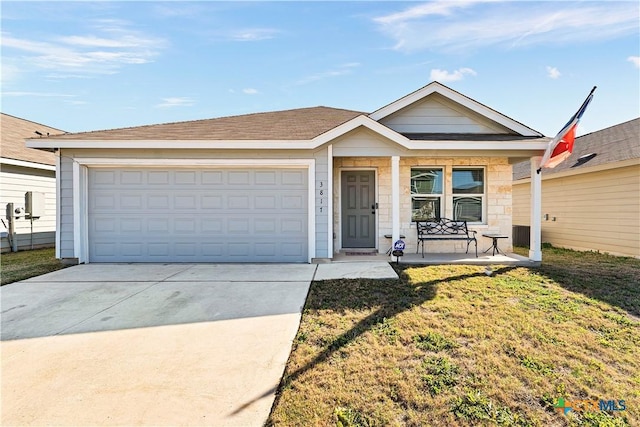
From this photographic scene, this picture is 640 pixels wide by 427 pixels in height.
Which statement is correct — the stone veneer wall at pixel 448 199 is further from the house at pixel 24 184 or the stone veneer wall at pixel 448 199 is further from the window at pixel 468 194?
the house at pixel 24 184

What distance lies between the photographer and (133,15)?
23.5 ft

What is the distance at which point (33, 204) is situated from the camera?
9.77 metres

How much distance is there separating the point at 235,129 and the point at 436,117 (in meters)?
5.51

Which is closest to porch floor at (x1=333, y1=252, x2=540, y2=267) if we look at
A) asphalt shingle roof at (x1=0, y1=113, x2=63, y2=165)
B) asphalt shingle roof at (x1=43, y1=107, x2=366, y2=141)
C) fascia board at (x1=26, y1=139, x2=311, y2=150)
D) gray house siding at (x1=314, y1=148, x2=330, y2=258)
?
gray house siding at (x1=314, y1=148, x2=330, y2=258)

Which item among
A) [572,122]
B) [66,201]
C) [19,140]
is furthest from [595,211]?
[19,140]

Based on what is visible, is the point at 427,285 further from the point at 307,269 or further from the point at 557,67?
the point at 557,67

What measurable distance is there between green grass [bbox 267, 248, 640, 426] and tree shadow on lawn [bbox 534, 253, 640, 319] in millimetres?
47

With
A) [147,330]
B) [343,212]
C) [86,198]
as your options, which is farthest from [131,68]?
[147,330]

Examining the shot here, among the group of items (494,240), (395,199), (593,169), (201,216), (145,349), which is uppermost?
(593,169)

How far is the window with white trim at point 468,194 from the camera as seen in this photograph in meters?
8.35

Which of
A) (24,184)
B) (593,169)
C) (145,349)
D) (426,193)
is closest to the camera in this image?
(145,349)

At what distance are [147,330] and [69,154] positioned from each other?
233 inches

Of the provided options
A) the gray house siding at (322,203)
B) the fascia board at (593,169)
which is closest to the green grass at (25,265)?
the gray house siding at (322,203)

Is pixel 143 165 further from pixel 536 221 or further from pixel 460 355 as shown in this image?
pixel 536 221
